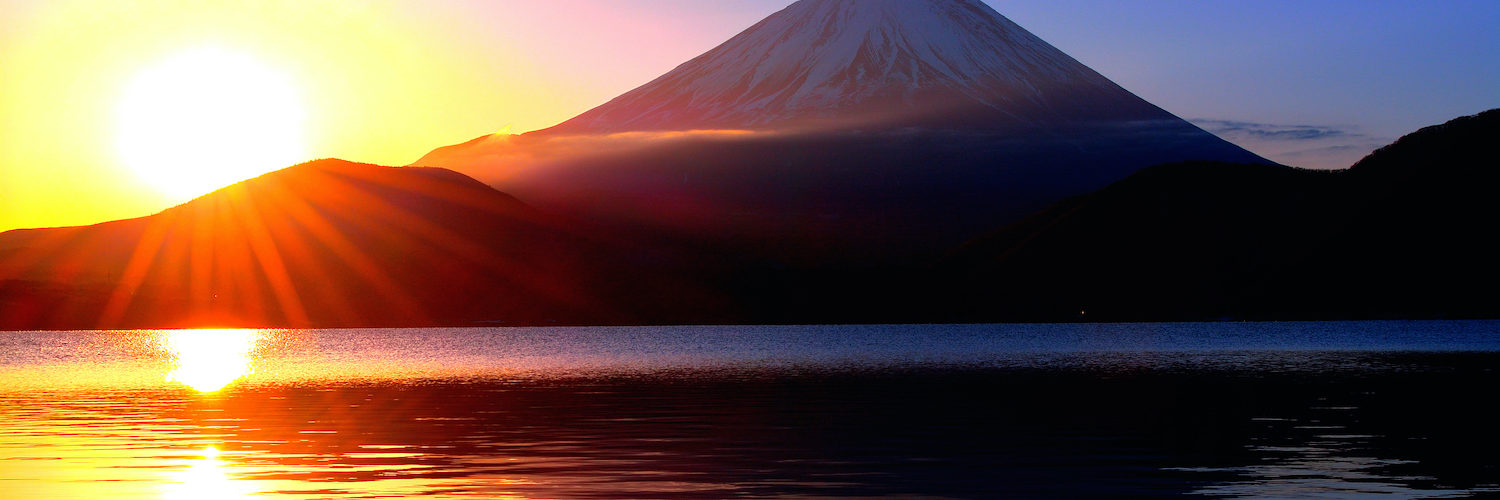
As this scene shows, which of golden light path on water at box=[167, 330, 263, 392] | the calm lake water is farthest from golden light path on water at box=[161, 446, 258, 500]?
golden light path on water at box=[167, 330, 263, 392]

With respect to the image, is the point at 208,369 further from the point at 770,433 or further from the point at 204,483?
the point at 204,483

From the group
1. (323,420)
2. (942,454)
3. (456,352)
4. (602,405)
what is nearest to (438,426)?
(323,420)

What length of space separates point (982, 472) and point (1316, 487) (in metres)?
6.12

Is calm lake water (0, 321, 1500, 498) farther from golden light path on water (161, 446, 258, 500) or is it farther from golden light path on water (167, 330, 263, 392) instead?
golden light path on water (167, 330, 263, 392)

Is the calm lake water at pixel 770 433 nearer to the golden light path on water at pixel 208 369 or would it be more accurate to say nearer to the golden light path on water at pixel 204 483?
the golden light path on water at pixel 204 483

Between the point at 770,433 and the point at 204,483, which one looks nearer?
the point at 204,483

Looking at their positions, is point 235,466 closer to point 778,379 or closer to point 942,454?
point 942,454

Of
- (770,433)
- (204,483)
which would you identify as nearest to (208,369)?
(770,433)

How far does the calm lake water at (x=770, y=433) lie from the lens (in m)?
30.1

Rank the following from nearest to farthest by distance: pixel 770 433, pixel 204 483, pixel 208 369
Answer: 1. pixel 204 483
2. pixel 770 433
3. pixel 208 369

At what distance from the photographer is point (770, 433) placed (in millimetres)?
41062

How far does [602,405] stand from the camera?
5256cm

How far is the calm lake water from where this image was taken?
30.1 metres

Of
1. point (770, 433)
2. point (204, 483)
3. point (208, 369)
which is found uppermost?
point (208, 369)
